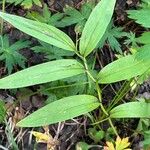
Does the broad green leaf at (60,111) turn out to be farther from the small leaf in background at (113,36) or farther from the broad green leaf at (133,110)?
the small leaf in background at (113,36)

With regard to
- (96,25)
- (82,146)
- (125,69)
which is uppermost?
(96,25)

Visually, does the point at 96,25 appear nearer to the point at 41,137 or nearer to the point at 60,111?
the point at 60,111

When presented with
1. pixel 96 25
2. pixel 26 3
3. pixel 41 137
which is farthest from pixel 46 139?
pixel 26 3

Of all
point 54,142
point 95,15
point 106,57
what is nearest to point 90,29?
point 95,15

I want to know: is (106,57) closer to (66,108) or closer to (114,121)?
(114,121)

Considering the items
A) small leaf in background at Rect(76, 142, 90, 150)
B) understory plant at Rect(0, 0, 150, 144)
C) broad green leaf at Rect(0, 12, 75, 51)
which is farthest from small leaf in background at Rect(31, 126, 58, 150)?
broad green leaf at Rect(0, 12, 75, 51)

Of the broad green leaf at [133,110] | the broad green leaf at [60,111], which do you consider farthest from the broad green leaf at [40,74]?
the broad green leaf at [133,110]
